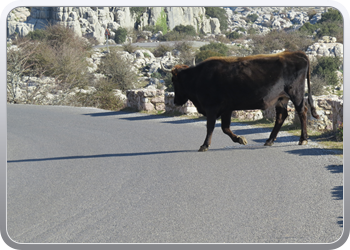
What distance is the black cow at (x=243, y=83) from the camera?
6570 mm

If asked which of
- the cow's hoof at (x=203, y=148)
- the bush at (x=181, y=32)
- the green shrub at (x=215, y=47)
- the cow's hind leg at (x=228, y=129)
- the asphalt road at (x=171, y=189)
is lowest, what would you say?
the asphalt road at (x=171, y=189)

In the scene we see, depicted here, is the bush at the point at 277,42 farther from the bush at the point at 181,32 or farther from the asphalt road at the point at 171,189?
the bush at the point at 181,32

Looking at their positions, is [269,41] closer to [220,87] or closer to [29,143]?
[220,87]

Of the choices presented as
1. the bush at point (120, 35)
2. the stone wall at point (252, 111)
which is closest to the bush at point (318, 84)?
the stone wall at point (252, 111)

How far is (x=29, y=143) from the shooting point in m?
8.50

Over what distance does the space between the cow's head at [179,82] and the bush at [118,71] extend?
14754 mm

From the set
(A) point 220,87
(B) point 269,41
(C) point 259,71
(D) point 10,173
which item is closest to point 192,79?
(A) point 220,87

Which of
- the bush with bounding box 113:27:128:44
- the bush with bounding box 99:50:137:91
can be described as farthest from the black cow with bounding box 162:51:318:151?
the bush with bounding box 99:50:137:91

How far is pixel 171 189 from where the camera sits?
5.14 meters

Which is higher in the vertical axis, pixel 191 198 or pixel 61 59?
pixel 61 59

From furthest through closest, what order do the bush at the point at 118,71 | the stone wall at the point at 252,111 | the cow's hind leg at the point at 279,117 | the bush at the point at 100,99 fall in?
the bush at the point at 118,71 < the bush at the point at 100,99 < the stone wall at the point at 252,111 < the cow's hind leg at the point at 279,117

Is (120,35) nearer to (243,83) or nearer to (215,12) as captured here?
(215,12)

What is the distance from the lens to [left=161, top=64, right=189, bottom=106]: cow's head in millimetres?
6895
